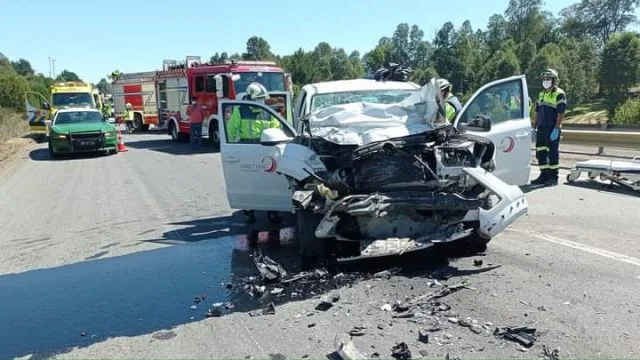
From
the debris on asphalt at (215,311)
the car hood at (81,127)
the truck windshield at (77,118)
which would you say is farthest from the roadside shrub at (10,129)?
the debris on asphalt at (215,311)

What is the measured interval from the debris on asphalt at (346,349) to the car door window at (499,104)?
4.02 metres

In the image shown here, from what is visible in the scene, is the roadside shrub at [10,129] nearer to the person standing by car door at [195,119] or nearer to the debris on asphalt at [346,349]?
the person standing by car door at [195,119]

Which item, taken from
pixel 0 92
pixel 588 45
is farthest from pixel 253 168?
pixel 588 45

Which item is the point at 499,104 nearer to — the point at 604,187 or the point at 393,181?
the point at 393,181

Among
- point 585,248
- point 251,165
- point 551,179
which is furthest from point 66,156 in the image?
point 585,248

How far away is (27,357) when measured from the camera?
3.56 metres

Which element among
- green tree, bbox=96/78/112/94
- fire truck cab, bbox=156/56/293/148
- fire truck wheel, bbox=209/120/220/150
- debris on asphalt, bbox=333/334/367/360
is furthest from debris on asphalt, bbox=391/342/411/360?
green tree, bbox=96/78/112/94

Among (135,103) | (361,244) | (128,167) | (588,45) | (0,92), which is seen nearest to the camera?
(361,244)

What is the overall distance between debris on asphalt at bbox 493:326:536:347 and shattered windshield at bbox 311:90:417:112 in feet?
11.7

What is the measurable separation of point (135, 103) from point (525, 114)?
2677 cm

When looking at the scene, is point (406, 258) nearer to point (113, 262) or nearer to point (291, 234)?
point (291, 234)

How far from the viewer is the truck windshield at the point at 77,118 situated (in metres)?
17.5

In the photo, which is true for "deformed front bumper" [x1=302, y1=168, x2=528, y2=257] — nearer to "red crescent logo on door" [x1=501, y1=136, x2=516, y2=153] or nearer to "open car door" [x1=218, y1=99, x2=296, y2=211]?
"open car door" [x1=218, y1=99, x2=296, y2=211]

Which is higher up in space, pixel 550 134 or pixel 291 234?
pixel 550 134
